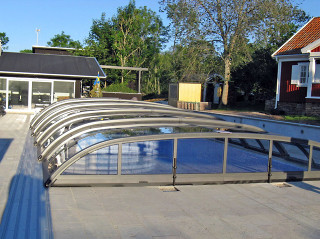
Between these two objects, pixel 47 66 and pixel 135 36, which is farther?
pixel 135 36

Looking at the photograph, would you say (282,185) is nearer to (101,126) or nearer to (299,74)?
(101,126)

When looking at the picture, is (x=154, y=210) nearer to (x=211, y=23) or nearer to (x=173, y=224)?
(x=173, y=224)

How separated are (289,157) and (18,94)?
21362mm

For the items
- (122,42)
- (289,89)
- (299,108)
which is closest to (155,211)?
(299,108)

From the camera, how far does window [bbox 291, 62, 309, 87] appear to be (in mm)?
24000

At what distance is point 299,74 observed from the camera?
24.1 metres

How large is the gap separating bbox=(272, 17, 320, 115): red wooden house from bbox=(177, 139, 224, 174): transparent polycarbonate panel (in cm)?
1628

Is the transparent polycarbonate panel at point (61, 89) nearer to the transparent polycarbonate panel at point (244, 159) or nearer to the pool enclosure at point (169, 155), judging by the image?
the pool enclosure at point (169, 155)

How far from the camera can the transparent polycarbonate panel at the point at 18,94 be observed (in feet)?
83.6

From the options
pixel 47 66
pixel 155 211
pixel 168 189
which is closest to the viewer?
pixel 155 211

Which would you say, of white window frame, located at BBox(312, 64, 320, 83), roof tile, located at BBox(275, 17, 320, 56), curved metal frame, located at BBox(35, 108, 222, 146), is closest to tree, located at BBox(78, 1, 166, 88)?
roof tile, located at BBox(275, 17, 320, 56)

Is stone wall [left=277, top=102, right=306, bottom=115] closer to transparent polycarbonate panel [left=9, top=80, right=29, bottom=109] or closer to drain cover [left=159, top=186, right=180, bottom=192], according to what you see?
transparent polycarbonate panel [left=9, top=80, right=29, bottom=109]

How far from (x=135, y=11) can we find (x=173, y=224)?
44421 millimetres

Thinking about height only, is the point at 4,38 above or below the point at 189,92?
above
